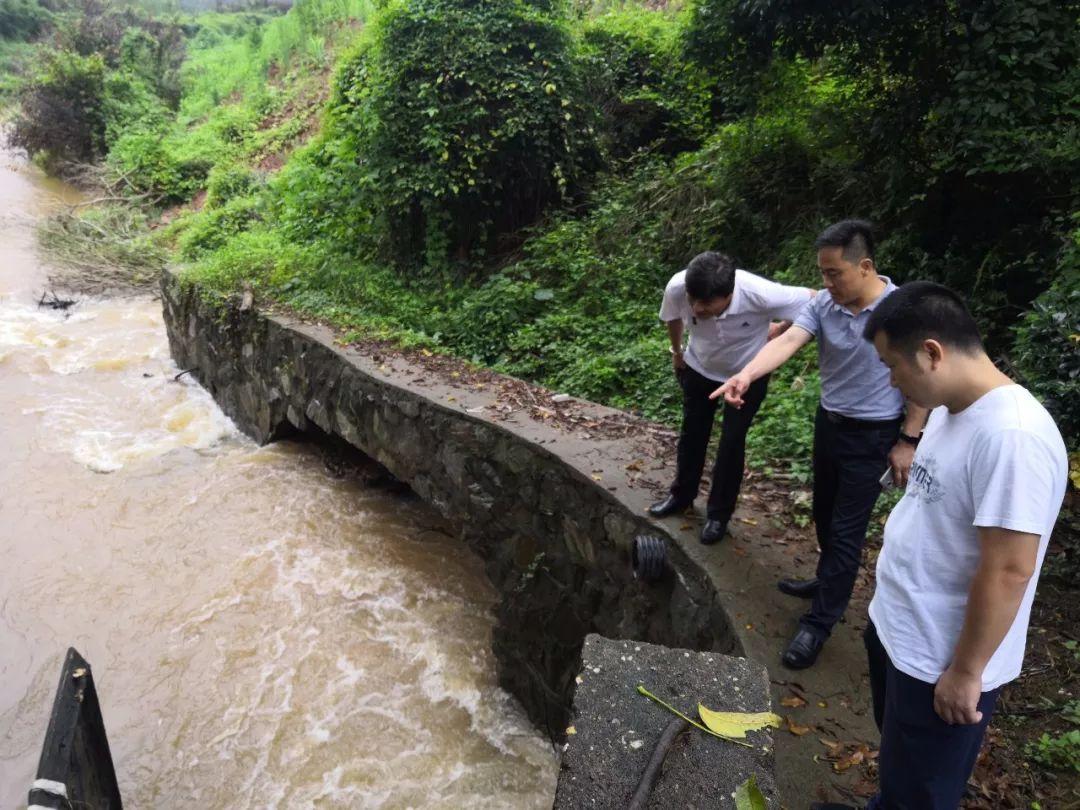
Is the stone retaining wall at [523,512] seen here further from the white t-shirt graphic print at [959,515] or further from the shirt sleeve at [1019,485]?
the shirt sleeve at [1019,485]

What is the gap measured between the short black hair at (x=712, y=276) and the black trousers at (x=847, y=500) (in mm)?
640

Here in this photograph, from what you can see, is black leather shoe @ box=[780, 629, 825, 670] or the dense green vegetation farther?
the dense green vegetation

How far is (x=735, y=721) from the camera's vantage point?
62.7 inches

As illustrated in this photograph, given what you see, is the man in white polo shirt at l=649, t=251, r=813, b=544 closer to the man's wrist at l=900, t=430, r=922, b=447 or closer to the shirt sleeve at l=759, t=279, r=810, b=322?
the shirt sleeve at l=759, t=279, r=810, b=322

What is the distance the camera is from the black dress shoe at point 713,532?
3117 mm

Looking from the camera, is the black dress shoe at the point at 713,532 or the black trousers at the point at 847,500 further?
the black dress shoe at the point at 713,532

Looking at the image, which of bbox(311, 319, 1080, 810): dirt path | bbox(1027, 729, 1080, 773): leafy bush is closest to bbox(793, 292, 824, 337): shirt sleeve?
bbox(311, 319, 1080, 810): dirt path

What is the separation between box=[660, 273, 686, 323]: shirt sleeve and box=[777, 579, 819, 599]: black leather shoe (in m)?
1.28

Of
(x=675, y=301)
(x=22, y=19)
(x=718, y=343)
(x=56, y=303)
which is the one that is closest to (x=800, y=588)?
(x=718, y=343)

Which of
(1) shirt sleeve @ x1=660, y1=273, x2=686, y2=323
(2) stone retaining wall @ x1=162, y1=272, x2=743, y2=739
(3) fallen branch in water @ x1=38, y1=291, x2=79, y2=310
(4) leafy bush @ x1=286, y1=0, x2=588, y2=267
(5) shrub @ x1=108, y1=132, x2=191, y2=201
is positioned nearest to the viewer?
(1) shirt sleeve @ x1=660, y1=273, x2=686, y2=323

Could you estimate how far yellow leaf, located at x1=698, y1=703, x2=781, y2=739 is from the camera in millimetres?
1561

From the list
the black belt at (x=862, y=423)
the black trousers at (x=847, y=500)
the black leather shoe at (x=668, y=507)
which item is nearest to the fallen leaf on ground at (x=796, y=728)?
the black trousers at (x=847, y=500)

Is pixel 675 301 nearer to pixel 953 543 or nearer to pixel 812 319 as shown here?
pixel 812 319

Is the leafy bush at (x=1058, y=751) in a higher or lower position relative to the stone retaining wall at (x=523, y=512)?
higher
